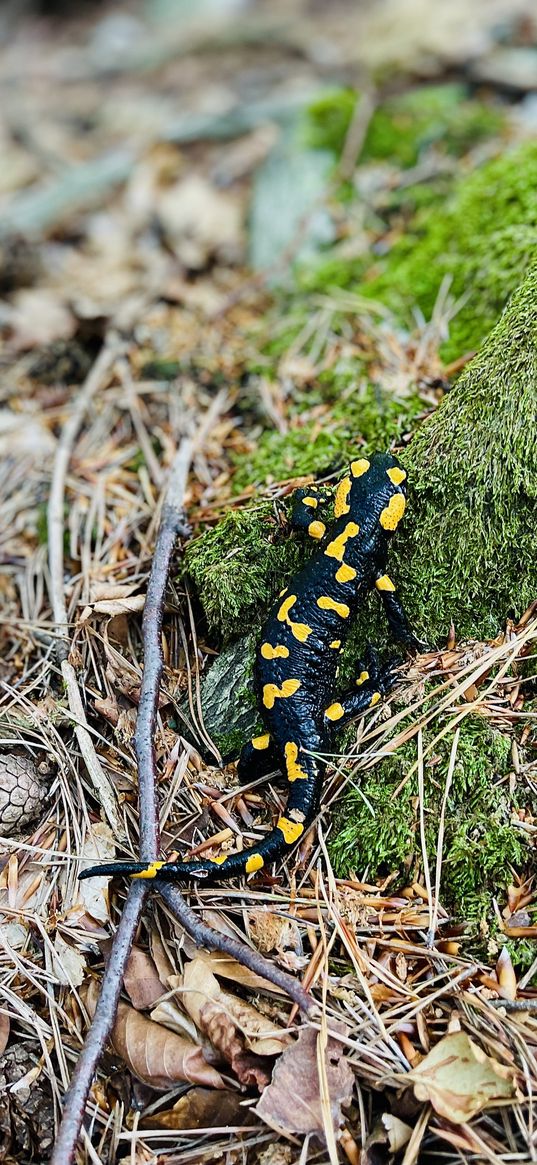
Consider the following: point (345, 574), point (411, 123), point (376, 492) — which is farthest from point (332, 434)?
point (411, 123)

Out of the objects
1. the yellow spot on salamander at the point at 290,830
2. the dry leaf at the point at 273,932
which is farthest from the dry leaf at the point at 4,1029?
the yellow spot on salamander at the point at 290,830

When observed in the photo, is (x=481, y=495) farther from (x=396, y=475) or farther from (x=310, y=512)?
(x=310, y=512)

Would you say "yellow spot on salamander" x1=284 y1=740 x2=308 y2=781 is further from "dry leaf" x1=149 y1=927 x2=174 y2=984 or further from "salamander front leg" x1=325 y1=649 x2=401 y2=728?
"dry leaf" x1=149 y1=927 x2=174 y2=984

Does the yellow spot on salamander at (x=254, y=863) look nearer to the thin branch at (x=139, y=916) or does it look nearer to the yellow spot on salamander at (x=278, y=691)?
the thin branch at (x=139, y=916)

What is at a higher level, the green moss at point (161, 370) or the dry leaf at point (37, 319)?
the dry leaf at point (37, 319)

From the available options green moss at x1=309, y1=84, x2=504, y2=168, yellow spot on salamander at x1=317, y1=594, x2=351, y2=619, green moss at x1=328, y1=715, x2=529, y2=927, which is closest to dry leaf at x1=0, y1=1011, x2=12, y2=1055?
green moss at x1=328, y1=715, x2=529, y2=927

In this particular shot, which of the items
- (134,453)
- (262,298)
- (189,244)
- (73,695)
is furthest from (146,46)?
(73,695)
